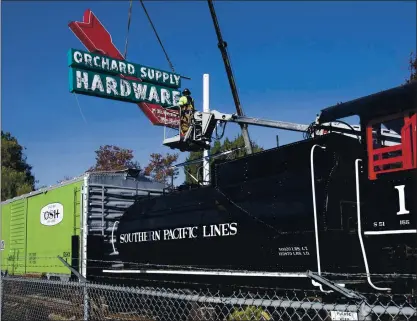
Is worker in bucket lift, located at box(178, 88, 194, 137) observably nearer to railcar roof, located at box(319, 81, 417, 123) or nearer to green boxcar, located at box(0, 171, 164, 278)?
green boxcar, located at box(0, 171, 164, 278)

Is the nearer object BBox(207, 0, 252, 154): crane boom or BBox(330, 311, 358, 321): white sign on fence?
BBox(330, 311, 358, 321): white sign on fence

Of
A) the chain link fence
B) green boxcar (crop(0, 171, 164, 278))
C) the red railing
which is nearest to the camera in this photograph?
the chain link fence

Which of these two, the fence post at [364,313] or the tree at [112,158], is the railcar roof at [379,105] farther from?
the tree at [112,158]

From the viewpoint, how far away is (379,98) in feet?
18.6

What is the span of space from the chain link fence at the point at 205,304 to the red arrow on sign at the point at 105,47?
324 inches

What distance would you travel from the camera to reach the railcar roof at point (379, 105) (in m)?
5.40

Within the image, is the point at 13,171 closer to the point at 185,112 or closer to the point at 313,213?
the point at 185,112

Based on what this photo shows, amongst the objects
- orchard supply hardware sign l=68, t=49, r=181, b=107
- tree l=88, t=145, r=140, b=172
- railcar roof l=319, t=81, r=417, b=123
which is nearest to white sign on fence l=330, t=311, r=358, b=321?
railcar roof l=319, t=81, r=417, b=123

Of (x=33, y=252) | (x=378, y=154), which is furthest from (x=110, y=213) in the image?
(x=378, y=154)

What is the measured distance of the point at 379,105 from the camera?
18.7 feet

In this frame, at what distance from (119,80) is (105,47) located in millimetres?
1999

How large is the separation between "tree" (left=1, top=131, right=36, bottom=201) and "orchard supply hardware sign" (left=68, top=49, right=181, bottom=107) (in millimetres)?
25877

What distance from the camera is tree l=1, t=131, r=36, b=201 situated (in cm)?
3953

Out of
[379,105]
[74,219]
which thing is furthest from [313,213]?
[74,219]
